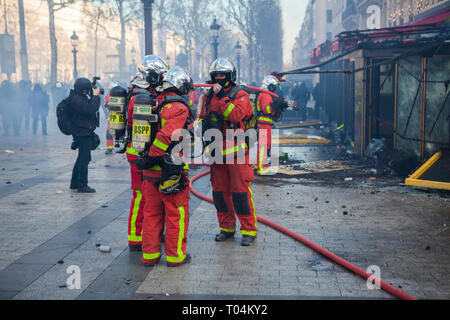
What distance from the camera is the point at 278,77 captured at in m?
11.0

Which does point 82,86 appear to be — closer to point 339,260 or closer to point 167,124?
point 167,124

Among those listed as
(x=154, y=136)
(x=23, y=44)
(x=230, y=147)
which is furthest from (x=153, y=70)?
(x=23, y=44)

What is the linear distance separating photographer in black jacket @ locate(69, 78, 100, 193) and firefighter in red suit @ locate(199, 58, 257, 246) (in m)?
3.25

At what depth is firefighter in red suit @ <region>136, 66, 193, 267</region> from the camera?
4.95 m

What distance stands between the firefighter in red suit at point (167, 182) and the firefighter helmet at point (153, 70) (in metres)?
0.44

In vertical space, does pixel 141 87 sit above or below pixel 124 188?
above

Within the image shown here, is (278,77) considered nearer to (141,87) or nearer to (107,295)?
(141,87)

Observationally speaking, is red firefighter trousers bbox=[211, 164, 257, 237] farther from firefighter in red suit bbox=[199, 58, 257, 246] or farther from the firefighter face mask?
the firefighter face mask

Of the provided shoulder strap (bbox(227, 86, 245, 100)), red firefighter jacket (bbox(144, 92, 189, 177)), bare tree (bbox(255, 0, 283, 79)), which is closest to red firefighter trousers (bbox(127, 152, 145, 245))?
red firefighter jacket (bbox(144, 92, 189, 177))
